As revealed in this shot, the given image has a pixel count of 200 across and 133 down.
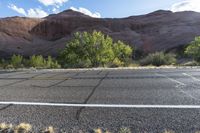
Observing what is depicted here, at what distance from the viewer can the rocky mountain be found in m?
81.2

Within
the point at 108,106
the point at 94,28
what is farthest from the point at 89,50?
the point at 94,28

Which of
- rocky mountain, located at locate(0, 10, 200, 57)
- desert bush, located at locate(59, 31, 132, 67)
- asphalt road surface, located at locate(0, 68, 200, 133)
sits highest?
rocky mountain, located at locate(0, 10, 200, 57)

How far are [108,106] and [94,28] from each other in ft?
316

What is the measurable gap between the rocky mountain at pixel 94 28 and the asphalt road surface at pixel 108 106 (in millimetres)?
62436

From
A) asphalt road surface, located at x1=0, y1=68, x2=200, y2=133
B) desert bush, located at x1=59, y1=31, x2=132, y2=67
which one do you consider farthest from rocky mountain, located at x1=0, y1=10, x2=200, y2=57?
asphalt road surface, located at x1=0, y1=68, x2=200, y2=133

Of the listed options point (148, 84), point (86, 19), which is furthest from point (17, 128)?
point (86, 19)

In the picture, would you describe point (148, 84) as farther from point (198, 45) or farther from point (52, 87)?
point (198, 45)

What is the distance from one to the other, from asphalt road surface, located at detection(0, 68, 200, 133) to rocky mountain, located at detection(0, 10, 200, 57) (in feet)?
205

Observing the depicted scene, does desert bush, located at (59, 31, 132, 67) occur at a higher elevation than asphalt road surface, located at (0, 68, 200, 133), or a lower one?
higher

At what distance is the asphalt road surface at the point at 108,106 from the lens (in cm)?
A: 611

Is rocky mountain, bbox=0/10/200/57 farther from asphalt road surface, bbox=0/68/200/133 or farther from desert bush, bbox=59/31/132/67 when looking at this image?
asphalt road surface, bbox=0/68/200/133

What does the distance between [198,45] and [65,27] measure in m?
90.3

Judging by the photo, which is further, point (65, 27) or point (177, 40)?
point (65, 27)

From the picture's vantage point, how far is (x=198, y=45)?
3066cm
